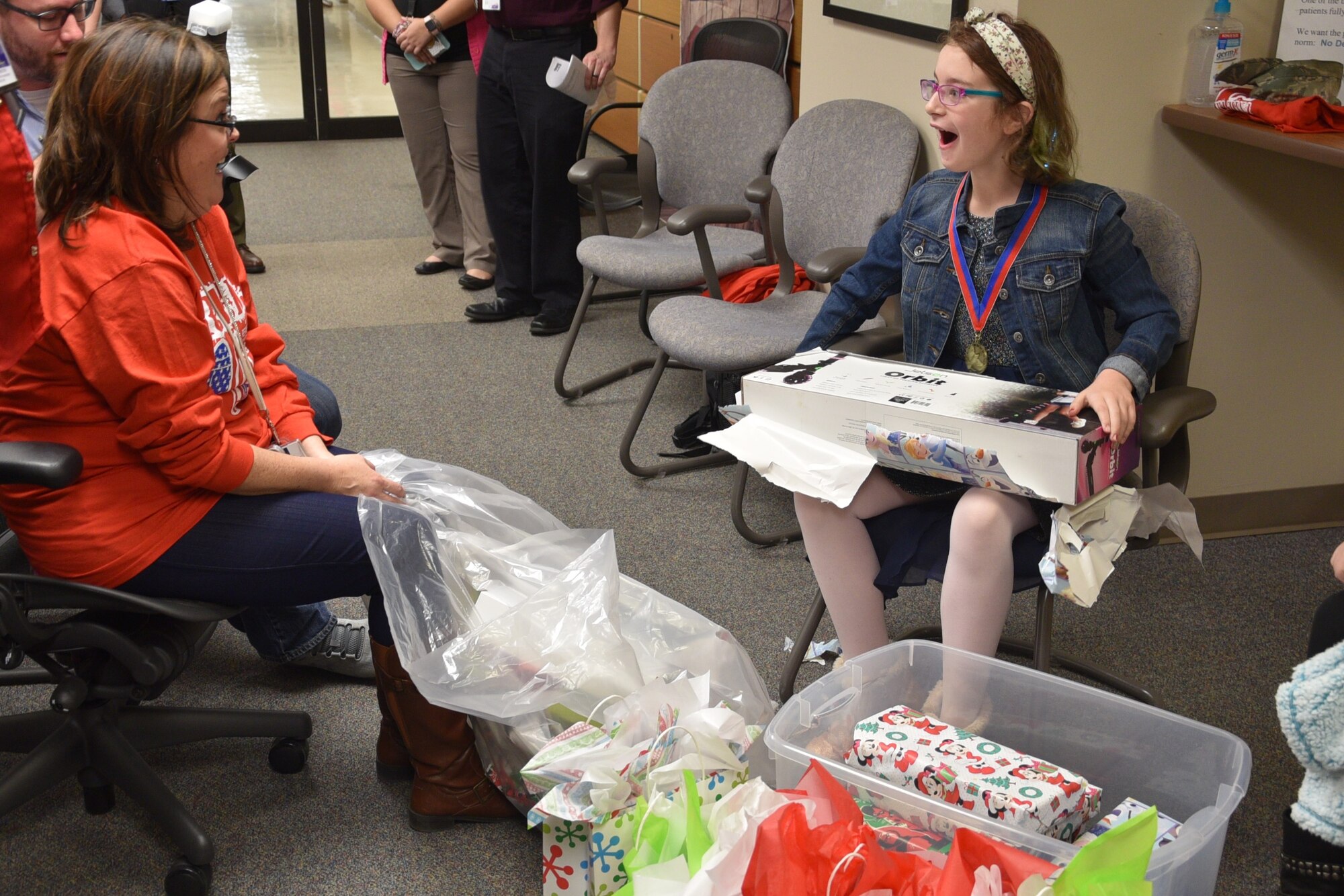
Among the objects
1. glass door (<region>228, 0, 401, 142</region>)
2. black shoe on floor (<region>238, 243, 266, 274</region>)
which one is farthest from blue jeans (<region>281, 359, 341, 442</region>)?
glass door (<region>228, 0, 401, 142</region>)

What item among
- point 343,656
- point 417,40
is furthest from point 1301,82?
point 417,40

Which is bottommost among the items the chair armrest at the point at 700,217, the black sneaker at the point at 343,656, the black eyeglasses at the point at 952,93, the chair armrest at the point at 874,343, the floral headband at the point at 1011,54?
the black sneaker at the point at 343,656

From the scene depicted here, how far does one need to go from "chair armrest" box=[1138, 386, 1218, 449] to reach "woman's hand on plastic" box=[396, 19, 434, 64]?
3157 mm

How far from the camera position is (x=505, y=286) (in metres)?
4.24

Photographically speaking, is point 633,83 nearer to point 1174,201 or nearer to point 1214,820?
point 1174,201

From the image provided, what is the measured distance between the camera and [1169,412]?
1.74 metres

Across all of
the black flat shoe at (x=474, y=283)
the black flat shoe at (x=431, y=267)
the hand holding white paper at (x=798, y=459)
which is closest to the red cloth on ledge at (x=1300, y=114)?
the hand holding white paper at (x=798, y=459)

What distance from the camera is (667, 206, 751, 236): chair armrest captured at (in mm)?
2924

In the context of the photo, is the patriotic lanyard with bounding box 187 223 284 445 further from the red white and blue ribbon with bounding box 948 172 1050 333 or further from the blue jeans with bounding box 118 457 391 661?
the red white and blue ribbon with bounding box 948 172 1050 333

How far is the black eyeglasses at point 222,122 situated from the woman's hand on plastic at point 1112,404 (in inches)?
48.4

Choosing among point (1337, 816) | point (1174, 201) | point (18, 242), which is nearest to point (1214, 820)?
point (1337, 816)

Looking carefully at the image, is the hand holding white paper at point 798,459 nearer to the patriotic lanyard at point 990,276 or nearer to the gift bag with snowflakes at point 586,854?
the patriotic lanyard at point 990,276

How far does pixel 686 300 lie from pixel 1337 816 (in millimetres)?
1870

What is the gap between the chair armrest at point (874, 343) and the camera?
207cm
